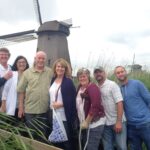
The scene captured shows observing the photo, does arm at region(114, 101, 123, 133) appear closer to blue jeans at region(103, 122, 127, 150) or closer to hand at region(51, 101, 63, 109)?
blue jeans at region(103, 122, 127, 150)

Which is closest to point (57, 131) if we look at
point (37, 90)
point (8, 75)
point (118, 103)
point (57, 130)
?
point (57, 130)

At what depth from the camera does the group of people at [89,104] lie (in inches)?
169

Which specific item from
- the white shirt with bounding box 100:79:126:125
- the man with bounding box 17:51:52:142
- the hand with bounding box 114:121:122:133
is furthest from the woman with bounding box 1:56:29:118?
the hand with bounding box 114:121:122:133

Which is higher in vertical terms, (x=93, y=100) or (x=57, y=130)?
(x=93, y=100)

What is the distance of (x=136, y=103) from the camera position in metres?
4.38

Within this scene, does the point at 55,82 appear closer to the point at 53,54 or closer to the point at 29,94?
the point at 29,94

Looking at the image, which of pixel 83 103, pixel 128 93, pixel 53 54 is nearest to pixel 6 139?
pixel 83 103

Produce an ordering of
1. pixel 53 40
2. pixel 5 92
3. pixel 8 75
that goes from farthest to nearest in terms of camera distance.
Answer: pixel 53 40
pixel 5 92
pixel 8 75

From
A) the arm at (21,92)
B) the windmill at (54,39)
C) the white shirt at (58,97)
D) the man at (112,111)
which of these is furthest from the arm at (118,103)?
the windmill at (54,39)

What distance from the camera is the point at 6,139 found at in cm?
230

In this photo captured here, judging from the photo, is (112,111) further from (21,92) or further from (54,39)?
(54,39)

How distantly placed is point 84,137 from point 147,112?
85 centimetres

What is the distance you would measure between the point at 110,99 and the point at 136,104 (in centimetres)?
33

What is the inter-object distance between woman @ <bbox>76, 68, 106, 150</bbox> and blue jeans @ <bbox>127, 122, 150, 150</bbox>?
0.41m
